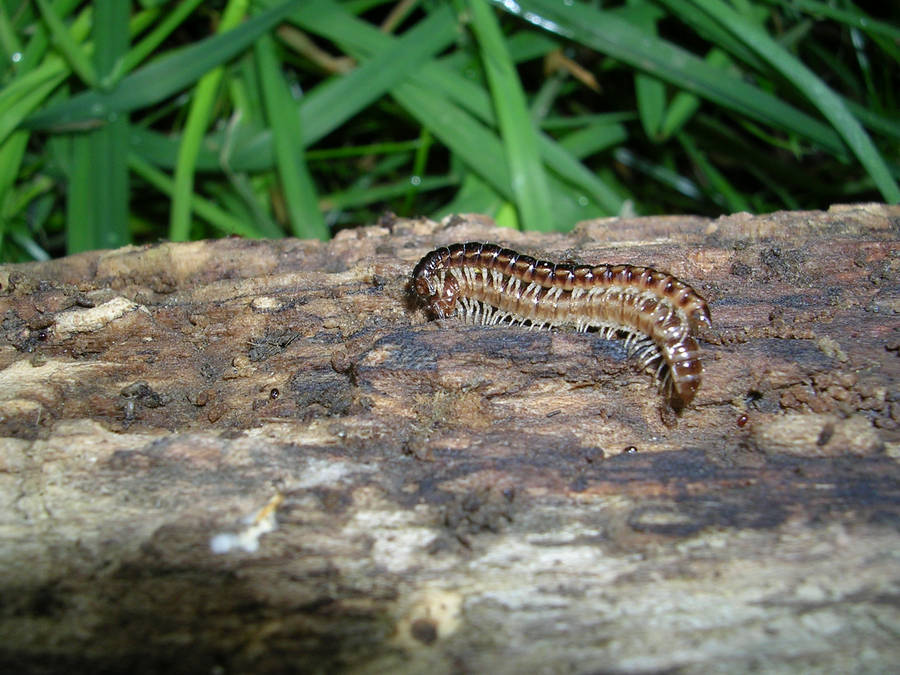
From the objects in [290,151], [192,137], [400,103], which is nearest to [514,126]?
[400,103]

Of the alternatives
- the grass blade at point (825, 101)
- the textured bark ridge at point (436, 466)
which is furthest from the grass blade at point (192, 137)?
the grass blade at point (825, 101)

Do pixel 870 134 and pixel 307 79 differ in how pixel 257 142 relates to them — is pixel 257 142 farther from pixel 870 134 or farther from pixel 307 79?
pixel 870 134

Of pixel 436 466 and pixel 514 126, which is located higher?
pixel 514 126

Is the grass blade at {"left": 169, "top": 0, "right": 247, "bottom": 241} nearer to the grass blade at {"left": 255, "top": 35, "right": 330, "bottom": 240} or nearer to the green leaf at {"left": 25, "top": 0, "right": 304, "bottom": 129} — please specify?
the green leaf at {"left": 25, "top": 0, "right": 304, "bottom": 129}

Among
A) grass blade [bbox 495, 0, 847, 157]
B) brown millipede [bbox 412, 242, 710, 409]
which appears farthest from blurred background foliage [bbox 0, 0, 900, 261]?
brown millipede [bbox 412, 242, 710, 409]

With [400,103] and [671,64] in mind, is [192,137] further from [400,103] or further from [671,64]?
[671,64]

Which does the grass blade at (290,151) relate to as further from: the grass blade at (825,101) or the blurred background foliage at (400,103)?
the grass blade at (825,101)
